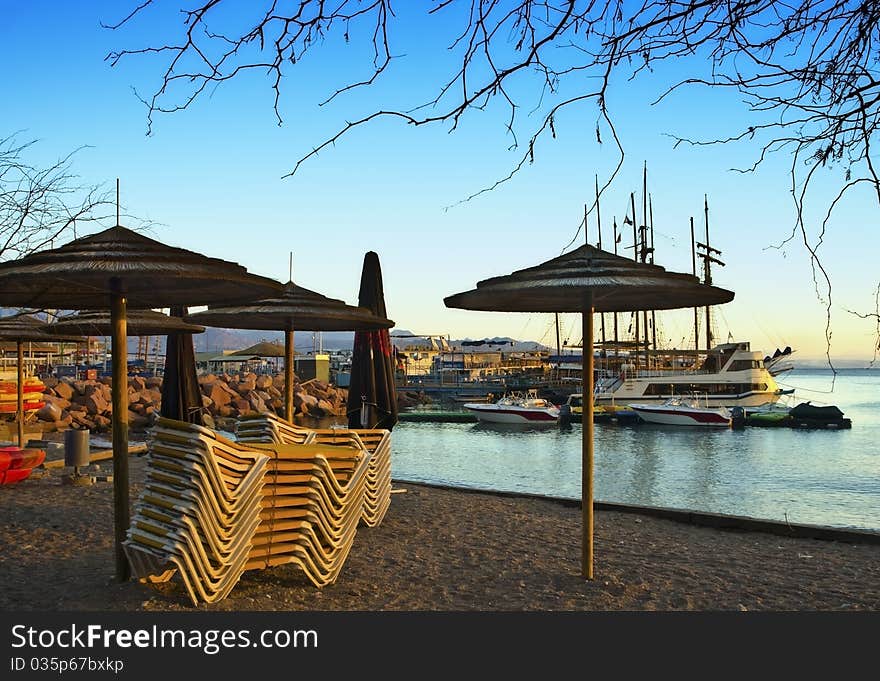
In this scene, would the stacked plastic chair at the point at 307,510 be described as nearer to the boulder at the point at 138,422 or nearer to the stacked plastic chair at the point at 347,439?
the stacked plastic chair at the point at 347,439

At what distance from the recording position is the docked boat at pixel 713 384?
44.8 meters

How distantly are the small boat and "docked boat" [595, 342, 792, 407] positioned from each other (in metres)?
4.76

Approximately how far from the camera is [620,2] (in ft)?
7.15

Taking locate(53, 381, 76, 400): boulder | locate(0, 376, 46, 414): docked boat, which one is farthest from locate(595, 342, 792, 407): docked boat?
locate(0, 376, 46, 414): docked boat

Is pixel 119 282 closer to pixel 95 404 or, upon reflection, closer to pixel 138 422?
pixel 138 422

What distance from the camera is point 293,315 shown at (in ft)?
22.8

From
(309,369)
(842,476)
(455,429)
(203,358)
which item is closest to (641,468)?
(842,476)

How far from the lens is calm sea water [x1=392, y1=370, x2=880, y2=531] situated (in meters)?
18.0

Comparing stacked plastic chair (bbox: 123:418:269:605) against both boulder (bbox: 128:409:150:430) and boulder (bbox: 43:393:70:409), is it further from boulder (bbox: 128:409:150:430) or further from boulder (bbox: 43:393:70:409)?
boulder (bbox: 128:409:150:430)

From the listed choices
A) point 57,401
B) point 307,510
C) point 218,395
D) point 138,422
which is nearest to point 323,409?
point 218,395

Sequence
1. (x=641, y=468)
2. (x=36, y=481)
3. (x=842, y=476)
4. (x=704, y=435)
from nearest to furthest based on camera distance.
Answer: (x=36, y=481)
(x=842, y=476)
(x=641, y=468)
(x=704, y=435)

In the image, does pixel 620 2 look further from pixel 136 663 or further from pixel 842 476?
pixel 842 476

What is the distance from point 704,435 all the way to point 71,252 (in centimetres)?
3472

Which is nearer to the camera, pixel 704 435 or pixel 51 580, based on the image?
pixel 51 580
